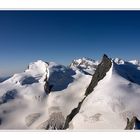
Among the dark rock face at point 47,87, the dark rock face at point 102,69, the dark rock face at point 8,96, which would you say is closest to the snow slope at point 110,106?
the dark rock face at point 102,69

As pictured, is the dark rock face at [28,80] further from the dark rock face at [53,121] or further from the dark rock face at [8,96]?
the dark rock face at [53,121]

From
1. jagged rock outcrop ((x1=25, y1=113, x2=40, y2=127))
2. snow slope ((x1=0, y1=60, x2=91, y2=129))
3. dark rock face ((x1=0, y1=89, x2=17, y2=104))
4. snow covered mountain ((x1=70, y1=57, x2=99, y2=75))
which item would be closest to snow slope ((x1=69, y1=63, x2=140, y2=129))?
snow slope ((x1=0, y1=60, x2=91, y2=129))

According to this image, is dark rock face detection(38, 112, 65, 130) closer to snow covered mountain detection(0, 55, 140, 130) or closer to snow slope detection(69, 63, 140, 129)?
snow covered mountain detection(0, 55, 140, 130)

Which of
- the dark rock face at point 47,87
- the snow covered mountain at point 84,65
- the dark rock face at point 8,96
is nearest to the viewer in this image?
the dark rock face at point 8,96

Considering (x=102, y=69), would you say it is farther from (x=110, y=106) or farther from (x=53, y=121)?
(x=110, y=106)

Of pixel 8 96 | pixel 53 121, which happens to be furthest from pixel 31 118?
pixel 8 96
